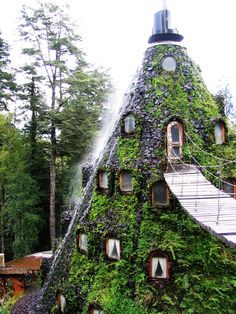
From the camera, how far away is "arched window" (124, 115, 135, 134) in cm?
1213

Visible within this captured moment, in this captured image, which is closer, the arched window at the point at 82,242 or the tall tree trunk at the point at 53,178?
the arched window at the point at 82,242

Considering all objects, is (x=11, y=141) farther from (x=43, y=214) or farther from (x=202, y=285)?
(x=202, y=285)

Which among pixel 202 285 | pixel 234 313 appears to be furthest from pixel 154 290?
pixel 234 313

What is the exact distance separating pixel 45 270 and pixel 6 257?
13586mm

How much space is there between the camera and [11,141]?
2716 cm

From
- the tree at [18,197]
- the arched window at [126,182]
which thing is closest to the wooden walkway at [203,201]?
the arched window at [126,182]

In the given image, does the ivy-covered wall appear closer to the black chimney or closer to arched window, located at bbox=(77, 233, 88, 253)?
arched window, located at bbox=(77, 233, 88, 253)

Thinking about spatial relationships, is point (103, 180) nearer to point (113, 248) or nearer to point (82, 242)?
point (82, 242)

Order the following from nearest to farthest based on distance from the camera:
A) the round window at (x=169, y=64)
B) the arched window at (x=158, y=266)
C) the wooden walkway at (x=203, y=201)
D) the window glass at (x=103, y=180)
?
1. the wooden walkway at (x=203, y=201)
2. the arched window at (x=158, y=266)
3. the window glass at (x=103, y=180)
4. the round window at (x=169, y=64)

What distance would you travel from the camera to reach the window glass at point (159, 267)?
10234mm

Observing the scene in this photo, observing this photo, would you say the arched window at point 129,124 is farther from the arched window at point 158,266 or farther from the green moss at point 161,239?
the arched window at point 158,266

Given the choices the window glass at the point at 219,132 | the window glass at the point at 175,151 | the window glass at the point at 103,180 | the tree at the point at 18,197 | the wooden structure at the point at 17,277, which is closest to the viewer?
the window glass at the point at 175,151

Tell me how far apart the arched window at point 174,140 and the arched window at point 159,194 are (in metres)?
0.99

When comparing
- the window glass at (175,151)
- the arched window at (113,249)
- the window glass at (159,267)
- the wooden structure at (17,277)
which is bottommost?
A: the wooden structure at (17,277)
